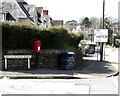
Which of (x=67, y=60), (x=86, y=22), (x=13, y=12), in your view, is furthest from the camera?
(x=86, y=22)

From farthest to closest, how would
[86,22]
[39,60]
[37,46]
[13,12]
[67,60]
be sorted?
1. [86,22]
2. [13,12]
3. [39,60]
4. [67,60]
5. [37,46]

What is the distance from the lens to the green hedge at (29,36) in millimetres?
13703

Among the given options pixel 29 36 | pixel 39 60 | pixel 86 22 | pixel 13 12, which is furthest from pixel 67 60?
pixel 86 22

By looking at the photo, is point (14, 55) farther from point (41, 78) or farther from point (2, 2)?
point (2, 2)

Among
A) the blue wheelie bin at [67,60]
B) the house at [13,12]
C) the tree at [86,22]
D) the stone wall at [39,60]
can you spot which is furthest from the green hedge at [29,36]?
the tree at [86,22]

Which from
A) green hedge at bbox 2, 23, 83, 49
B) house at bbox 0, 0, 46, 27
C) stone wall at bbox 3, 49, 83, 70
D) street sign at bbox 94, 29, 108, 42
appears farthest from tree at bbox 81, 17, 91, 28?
stone wall at bbox 3, 49, 83, 70

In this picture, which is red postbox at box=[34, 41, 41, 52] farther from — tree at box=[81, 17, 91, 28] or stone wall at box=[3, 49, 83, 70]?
tree at box=[81, 17, 91, 28]

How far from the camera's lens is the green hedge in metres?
13.7

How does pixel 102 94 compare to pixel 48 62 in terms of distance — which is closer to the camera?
pixel 102 94

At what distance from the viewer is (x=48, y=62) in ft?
47.8

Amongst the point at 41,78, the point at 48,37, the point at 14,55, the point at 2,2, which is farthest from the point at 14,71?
the point at 2,2

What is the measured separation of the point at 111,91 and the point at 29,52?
6392 mm

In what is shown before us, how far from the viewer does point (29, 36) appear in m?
14.3

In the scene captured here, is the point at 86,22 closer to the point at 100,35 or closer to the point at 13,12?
the point at 13,12
